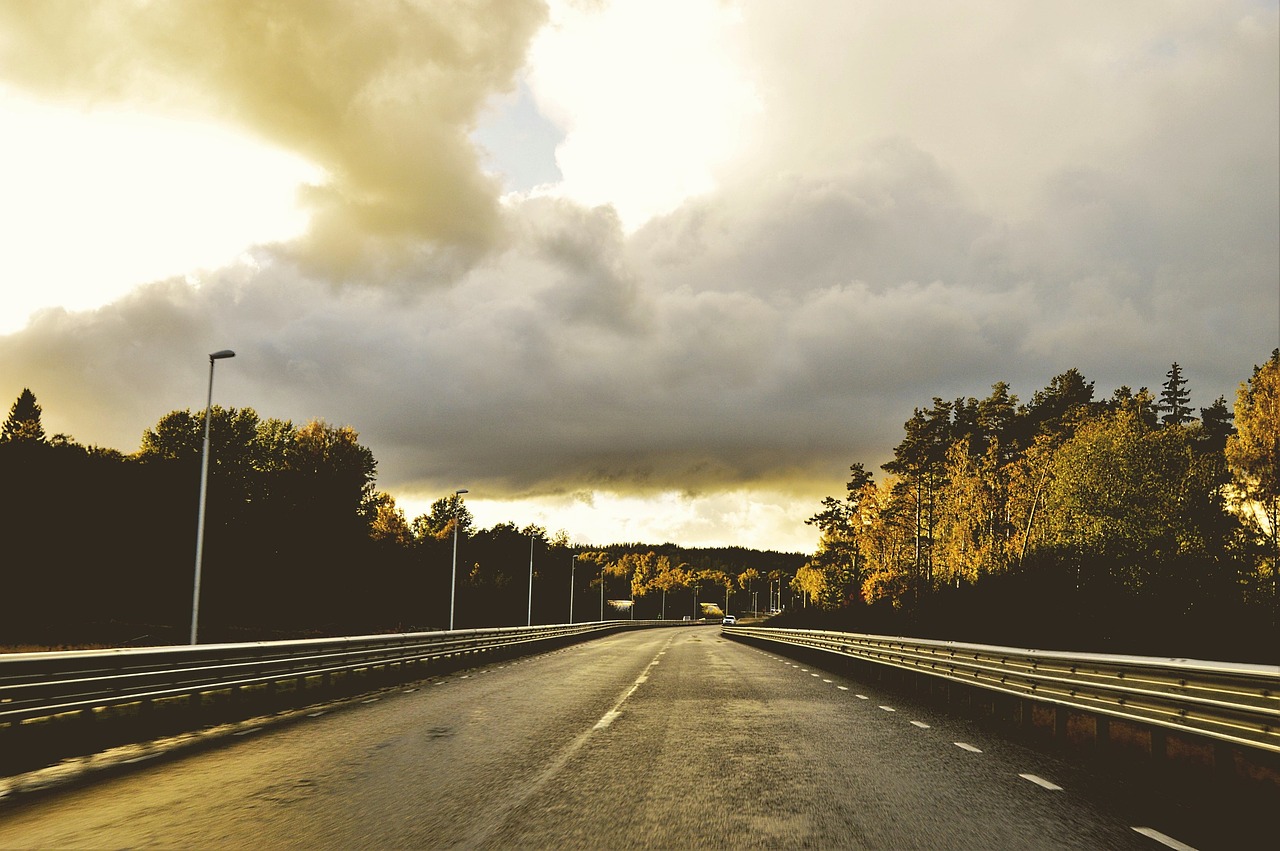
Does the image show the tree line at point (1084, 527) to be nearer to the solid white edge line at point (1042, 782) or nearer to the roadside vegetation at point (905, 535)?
the roadside vegetation at point (905, 535)

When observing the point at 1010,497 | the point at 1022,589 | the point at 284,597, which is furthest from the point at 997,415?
the point at 284,597

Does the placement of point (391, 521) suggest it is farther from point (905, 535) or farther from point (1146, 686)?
point (1146, 686)

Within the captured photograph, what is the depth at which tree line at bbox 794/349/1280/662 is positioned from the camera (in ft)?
78.3

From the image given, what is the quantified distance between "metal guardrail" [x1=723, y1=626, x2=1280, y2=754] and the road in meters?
0.89

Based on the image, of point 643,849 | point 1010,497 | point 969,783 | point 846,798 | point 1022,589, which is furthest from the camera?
point 1010,497

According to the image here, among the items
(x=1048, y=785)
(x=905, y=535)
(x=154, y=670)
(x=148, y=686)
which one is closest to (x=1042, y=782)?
(x=1048, y=785)

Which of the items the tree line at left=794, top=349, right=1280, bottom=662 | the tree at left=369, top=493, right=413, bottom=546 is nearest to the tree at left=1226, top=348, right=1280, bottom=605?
the tree line at left=794, top=349, right=1280, bottom=662

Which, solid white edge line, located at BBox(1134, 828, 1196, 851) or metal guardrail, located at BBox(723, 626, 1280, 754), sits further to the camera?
metal guardrail, located at BBox(723, 626, 1280, 754)

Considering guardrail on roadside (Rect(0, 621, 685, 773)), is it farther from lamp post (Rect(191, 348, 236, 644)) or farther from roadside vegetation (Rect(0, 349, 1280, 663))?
roadside vegetation (Rect(0, 349, 1280, 663))

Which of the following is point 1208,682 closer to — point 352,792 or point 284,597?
point 352,792

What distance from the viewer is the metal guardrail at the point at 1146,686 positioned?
729 centimetres

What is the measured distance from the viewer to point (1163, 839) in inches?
240

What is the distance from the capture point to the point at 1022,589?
Result: 116 feet

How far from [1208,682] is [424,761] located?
6.94m
